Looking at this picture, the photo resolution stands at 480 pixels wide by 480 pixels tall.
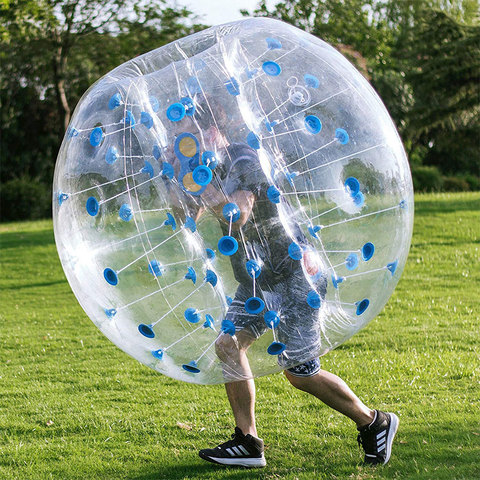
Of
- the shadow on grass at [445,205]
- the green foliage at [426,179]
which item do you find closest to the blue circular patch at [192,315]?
the shadow on grass at [445,205]

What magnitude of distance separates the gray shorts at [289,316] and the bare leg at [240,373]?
0.08m

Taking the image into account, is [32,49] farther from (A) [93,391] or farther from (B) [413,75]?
(A) [93,391]

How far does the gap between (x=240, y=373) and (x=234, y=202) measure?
0.93 m

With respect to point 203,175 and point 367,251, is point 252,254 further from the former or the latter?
point 367,251

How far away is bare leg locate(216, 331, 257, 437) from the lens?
3346 millimetres

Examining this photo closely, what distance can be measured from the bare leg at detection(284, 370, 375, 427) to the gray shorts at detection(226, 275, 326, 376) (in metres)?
0.36

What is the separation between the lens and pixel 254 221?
3115 mm

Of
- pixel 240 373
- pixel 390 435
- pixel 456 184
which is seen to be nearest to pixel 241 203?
pixel 240 373

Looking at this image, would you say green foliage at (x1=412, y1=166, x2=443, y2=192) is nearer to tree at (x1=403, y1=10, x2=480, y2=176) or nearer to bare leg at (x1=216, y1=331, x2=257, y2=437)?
tree at (x1=403, y1=10, x2=480, y2=176)

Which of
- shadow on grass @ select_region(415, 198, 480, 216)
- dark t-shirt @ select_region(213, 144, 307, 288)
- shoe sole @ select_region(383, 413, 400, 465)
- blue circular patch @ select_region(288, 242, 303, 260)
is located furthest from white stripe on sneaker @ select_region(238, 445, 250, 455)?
shadow on grass @ select_region(415, 198, 480, 216)

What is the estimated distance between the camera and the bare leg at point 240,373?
3.35 m

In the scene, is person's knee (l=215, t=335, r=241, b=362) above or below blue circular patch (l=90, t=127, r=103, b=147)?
below

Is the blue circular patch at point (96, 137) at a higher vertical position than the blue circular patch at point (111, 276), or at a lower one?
higher

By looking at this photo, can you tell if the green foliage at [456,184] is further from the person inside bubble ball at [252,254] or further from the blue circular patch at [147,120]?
the blue circular patch at [147,120]
